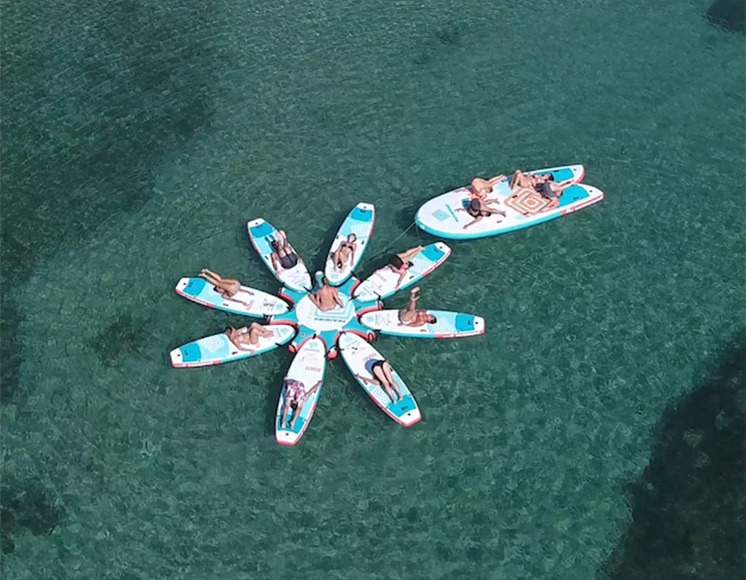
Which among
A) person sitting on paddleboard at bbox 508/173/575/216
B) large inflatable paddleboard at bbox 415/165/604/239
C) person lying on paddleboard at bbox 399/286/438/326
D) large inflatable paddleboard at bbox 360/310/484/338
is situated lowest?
large inflatable paddleboard at bbox 360/310/484/338

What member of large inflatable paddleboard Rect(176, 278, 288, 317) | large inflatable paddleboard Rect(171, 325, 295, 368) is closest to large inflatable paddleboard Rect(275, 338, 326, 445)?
large inflatable paddleboard Rect(171, 325, 295, 368)

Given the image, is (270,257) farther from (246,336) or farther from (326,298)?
(246,336)

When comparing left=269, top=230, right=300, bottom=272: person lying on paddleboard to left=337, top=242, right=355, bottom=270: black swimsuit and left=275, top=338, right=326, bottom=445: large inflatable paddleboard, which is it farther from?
left=275, top=338, right=326, bottom=445: large inflatable paddleboard

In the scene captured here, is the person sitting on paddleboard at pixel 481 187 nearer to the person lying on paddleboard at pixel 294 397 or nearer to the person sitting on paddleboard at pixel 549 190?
the person sitting on paddleboard at pixel 549 190

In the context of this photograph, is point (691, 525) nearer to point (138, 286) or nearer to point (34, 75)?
point (138, 286)

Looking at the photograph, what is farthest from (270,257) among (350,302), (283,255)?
(350,302)

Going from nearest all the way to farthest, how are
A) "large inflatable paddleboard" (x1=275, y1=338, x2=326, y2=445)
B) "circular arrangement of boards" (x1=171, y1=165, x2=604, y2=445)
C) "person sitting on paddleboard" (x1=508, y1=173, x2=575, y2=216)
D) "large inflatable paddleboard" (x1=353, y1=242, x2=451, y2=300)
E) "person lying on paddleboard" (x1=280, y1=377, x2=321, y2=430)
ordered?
"large inflatable paddleboard" (x1=275, y1=338, x2=326, y2=445) < "person lying on paddleboard" (x1=280, y1=377, x2=321, y2=430) < "circular arrangement of boards" (x1=171, y1=165, x2=604, y2=445) < "large inflatable paddleboard" (x1=353, y1=242, x2=451, y2=300) < "person sitting on paddleboard" (x1=508, y1=173, x2=575, y2=216)

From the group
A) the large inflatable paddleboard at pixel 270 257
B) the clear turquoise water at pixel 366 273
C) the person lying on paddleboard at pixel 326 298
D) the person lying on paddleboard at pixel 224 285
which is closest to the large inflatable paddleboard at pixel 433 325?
the clear turquoise water at pixel 366 273
